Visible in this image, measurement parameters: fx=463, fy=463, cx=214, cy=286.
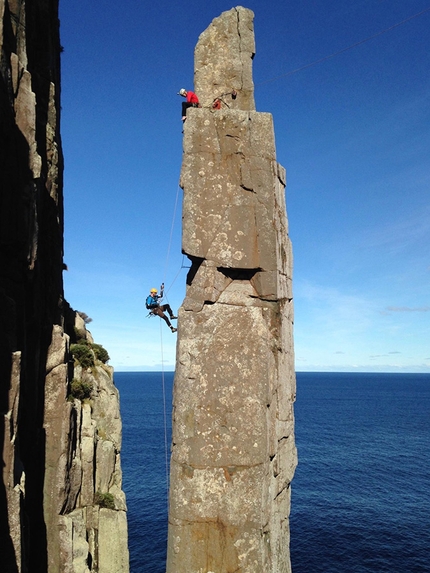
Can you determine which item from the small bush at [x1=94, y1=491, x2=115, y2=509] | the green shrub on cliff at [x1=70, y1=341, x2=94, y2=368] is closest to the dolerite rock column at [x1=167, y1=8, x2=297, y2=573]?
the small bush at [x1=94, y1=491, x2=115, y2=509]

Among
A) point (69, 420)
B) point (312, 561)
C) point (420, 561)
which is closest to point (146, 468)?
point (312, 561)

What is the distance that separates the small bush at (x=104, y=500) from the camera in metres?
27.2

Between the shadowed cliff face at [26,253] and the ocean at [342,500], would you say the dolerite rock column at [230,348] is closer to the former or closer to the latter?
the shadowed cliff face at [26,253]

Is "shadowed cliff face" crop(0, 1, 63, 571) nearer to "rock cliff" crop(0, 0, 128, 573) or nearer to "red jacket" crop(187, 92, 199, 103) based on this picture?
"rock cliff" crop(0, 0, 128, 573)

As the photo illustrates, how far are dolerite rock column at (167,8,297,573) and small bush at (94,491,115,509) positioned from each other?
18406mm

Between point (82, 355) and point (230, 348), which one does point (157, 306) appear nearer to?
point (230, 348)

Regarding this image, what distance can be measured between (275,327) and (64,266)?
25650 mm

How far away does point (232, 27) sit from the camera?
1205cm

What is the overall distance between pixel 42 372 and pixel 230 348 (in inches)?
646

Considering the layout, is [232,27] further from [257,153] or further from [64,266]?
[64,266]

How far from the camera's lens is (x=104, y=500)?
27.3 meters

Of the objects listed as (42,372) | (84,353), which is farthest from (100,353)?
(42,372)

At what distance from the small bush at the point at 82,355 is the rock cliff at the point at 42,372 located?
66mm

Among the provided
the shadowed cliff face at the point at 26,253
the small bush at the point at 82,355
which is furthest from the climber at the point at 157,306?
the small bush at the point at 82,355
